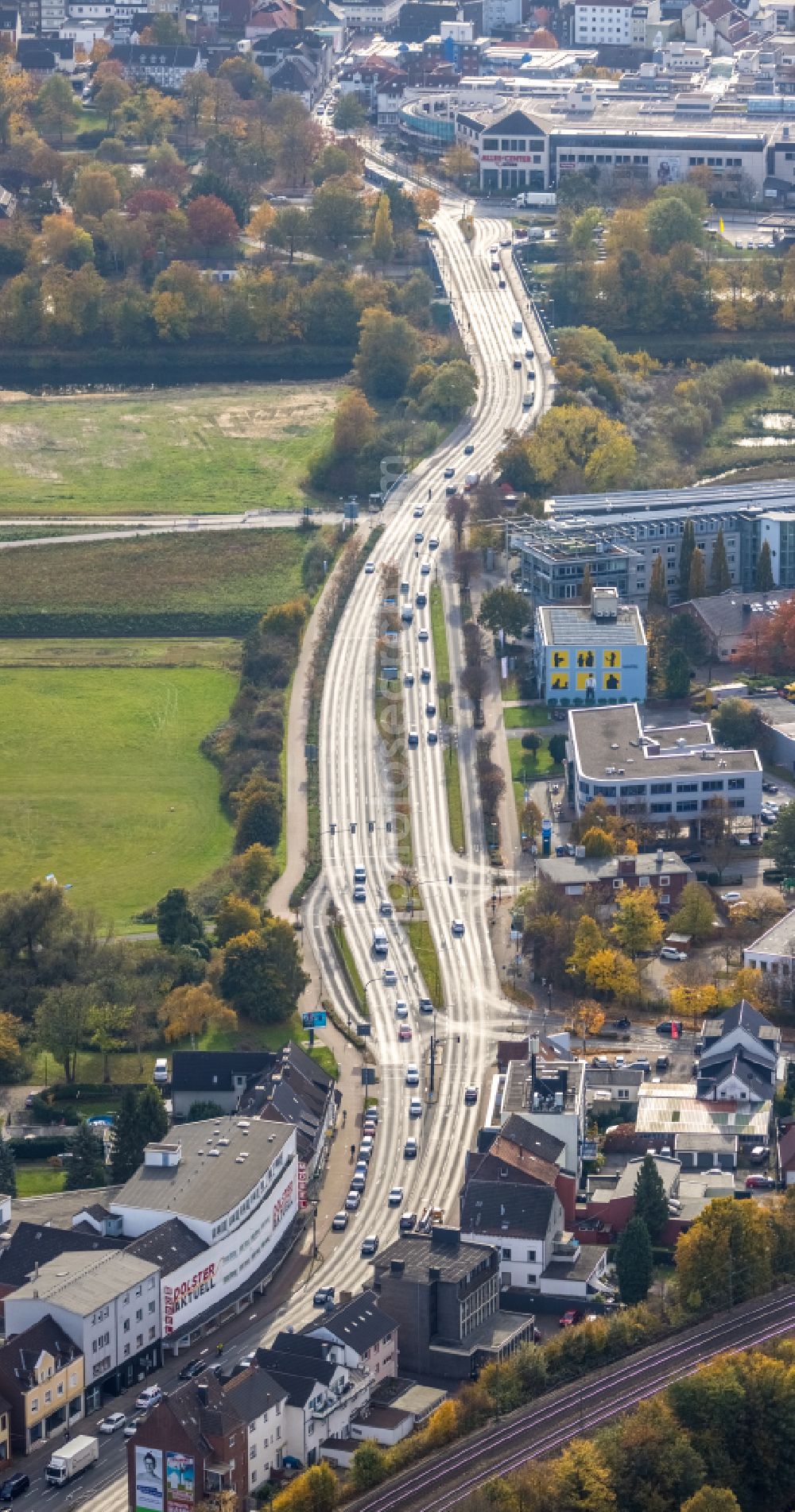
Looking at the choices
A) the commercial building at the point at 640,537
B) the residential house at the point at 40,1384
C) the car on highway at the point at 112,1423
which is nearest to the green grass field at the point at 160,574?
the commercial building at the point at 640,537

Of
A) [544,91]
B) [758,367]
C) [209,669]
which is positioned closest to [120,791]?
[209,669]

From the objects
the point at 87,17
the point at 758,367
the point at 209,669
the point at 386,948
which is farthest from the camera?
the point at 87,17

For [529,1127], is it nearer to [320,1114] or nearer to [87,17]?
[320,1114]

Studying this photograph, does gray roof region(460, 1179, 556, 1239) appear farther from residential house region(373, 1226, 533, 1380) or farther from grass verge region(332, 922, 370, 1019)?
grass verge region(332, 922, 370, 1019)

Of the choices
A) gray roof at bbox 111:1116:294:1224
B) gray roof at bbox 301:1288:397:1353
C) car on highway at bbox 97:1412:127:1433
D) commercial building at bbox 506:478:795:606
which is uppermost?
commercial building at bbox 506:478:795:606

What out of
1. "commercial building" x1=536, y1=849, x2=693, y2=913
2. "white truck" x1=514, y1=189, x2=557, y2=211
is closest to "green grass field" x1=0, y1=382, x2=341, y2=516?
"white truck" x1=514, y1=189, x2=557, y2=211

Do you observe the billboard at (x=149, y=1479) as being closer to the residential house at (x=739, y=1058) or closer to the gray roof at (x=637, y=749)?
the residential house at (x=739, y=1058)
